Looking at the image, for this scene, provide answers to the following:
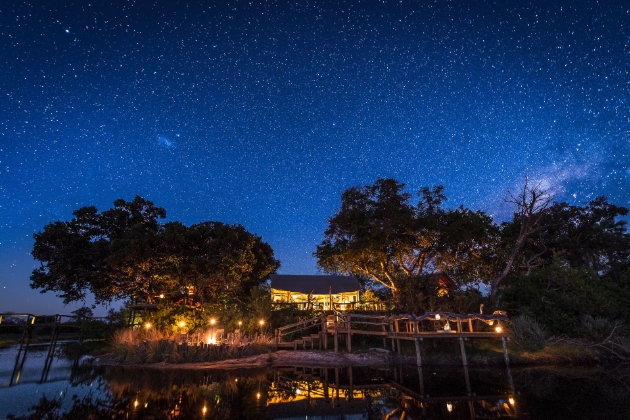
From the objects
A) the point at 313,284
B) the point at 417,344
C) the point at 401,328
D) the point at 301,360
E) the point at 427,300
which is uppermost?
the point at 313,284

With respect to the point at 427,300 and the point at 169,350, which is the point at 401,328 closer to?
the point at 427,300

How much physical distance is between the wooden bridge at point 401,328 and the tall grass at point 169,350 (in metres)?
2.24

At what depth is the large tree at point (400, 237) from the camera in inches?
978

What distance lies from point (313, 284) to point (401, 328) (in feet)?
44.0

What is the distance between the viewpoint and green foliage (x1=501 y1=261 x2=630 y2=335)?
19688mm

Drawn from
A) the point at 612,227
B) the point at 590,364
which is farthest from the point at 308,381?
the point at 612,227

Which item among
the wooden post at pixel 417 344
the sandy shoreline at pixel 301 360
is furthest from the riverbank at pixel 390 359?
the wooden post at pixel 417 344

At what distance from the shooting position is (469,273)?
2820cm

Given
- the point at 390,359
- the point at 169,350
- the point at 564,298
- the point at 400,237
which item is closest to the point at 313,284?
the point at 400,237

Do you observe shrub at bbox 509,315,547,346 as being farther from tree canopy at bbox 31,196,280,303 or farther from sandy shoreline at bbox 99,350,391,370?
tree canopy at bbox 31,196,280,303

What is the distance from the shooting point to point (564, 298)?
20.1m

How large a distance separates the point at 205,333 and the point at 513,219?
28.0 metres

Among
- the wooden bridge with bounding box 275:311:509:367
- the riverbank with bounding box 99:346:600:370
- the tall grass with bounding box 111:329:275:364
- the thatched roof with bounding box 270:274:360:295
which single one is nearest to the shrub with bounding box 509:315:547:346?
the riverbank with bounding box 99:346:600:370

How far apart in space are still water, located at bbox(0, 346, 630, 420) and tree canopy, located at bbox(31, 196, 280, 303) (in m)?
9.52
